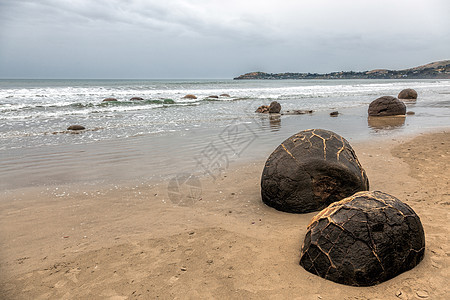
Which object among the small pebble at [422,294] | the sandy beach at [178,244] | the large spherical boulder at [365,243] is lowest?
the sandy beach at [178,244]

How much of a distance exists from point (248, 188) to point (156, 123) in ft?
30.3

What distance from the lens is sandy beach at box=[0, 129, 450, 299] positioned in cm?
291

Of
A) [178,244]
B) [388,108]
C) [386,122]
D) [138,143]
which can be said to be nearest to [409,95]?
[388,108]

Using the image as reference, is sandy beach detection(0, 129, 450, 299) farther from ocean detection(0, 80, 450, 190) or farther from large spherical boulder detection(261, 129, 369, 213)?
ocean detection(0, 80, 450, 190)

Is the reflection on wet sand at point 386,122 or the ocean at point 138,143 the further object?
the reflection on wet sand at point 386,122

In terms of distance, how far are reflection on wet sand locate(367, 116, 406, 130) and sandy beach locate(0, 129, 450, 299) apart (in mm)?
6566

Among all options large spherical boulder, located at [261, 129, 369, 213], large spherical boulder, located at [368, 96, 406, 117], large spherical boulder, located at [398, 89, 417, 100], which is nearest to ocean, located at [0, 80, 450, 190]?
large spherical boulder, located at [368, 96, 406, 117]

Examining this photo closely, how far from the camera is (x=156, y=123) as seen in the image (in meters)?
14.0

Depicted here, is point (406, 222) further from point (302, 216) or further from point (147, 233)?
point (147, 233)

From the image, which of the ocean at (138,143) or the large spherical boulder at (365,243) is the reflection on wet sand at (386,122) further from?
the large spherical boulder at (365,243)

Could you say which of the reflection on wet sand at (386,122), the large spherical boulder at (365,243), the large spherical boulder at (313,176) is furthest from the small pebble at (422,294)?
the reflection on wet sand at (386,122)

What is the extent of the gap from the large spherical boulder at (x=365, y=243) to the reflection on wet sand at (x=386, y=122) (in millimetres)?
9912

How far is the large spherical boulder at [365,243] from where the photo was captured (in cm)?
284

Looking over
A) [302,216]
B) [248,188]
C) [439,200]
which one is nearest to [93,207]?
[248,188]
